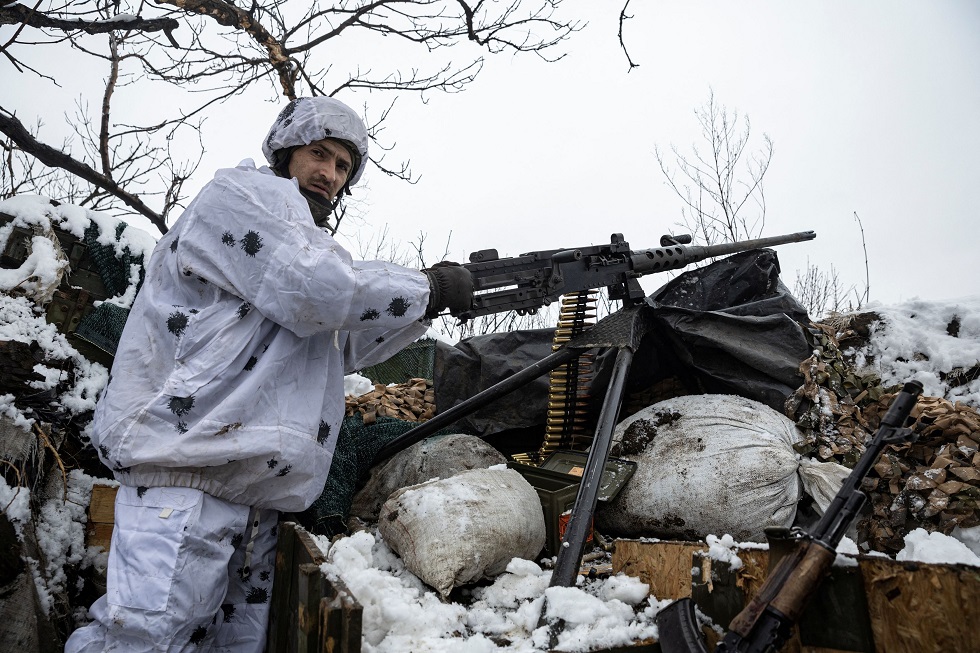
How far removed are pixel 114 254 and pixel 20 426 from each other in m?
1.38

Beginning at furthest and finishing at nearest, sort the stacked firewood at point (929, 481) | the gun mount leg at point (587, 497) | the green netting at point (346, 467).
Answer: the green netting at point (346, 467)
the stacked firewood at point (929, 481)
the gun mount leg at point (587, 497)

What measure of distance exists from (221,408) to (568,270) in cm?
202

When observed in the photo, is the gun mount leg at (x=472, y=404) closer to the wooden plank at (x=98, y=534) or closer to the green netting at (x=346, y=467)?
the green netting at (x=346, y=467)

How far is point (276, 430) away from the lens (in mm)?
2037

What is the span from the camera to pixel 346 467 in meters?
3.23

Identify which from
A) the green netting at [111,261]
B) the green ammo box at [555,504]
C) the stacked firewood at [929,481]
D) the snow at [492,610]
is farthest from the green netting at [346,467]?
the stacked firewood at [929,481]

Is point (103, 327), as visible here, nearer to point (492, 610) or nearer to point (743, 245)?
point (492, 610)

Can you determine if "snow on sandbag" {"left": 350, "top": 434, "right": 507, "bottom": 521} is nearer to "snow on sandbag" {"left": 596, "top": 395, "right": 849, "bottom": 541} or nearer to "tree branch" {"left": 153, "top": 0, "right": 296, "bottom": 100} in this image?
"snow on sandbag" {"left": 596, "top": 395, "right": 849, "bottom": 541}

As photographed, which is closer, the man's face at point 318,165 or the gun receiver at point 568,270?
the man's face at point 318,165

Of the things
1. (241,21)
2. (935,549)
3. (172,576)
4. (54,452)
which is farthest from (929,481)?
(241,21)

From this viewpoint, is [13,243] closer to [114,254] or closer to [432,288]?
[114,254]

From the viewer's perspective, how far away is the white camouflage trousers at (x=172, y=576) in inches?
73.1

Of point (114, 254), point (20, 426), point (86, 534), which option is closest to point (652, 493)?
point (86, 534)

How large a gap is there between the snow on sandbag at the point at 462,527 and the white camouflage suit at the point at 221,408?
46 centimetres
